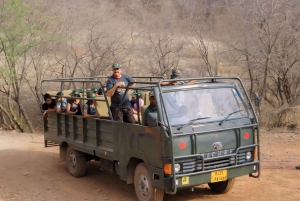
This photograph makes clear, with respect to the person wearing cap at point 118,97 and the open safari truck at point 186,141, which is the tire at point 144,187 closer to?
the open safari truck at point 186,141

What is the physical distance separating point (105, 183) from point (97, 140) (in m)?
1.00

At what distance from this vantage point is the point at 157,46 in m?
17.1

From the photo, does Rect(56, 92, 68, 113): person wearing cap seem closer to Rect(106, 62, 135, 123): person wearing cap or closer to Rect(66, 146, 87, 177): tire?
Rect(66, 146, 87, 177): tire

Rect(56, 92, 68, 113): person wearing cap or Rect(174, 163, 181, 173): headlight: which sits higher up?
Rect(56, 92, 68, 113): person wearing cap

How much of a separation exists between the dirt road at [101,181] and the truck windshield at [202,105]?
134cm

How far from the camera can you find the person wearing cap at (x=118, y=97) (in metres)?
6.89

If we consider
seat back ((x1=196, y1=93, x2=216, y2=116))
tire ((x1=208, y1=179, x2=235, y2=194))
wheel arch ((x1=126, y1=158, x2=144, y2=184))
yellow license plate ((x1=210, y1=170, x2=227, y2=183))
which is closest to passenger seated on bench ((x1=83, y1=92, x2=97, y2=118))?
wheel arch ((x1=126, y1=158, x2=144, y2=184))

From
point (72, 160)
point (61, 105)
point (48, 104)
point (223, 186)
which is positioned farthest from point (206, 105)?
point (48, 104)

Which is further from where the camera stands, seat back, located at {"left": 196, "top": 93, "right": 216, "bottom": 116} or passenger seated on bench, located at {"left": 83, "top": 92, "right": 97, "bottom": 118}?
passenger seated on bench, located at {"left": 83, "top": 92, "right": 97, "bottom": 118}

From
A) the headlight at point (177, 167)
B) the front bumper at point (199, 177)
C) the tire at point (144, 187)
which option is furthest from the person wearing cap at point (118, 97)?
the front bumper at point (199, 177)

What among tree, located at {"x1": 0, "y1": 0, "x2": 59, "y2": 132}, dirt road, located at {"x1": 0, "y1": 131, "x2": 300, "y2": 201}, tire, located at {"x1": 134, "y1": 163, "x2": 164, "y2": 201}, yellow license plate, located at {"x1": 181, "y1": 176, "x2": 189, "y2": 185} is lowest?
dirt road, located at {"x1": 0, "y1": 131, "x2": 300, "y2": 201}

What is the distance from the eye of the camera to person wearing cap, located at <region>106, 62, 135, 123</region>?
6890 millimetres

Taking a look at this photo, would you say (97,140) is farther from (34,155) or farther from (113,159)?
(34,155)

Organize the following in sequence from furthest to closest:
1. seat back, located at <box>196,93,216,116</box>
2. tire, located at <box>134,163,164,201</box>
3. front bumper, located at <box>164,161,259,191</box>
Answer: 1. seat back, located at <box>196,93,216,116</box>
2. tire, located at <box>134,163,164,201</box>
3. front bumper, located at <box>164,161,259,191</box>
